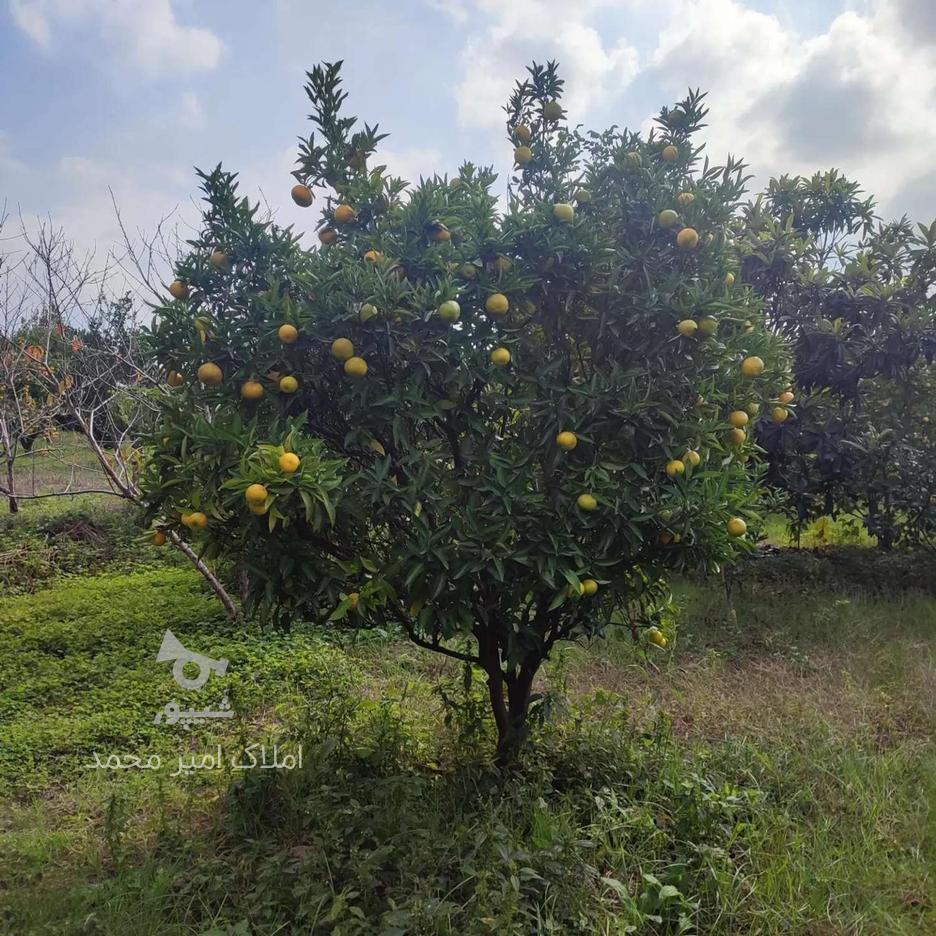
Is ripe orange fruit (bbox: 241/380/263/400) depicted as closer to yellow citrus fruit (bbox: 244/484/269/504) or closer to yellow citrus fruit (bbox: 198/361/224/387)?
→ yellow citrus fruit (bbox: 198/361/224/387)

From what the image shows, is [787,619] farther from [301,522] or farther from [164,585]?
[164,585]

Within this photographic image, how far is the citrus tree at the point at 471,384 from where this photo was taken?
208 cm

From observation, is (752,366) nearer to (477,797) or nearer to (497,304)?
(497,304)

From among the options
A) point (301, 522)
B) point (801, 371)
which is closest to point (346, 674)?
point (301, 522)

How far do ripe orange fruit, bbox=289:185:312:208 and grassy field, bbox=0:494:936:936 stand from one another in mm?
1839

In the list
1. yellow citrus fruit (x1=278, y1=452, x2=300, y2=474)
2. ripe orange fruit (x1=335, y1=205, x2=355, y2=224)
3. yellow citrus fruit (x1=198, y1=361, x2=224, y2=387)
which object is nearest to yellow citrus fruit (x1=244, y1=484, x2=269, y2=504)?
yellow citrus fruit (x1=278, y1=452, x2=300, y2=474)

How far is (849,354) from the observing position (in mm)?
5066

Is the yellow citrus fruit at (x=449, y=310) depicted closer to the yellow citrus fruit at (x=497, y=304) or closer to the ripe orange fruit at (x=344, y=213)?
the yellow citrus fruit at (x=497, y=304)

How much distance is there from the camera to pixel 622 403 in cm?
216

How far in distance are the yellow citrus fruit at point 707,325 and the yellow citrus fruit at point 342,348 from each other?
1022mm

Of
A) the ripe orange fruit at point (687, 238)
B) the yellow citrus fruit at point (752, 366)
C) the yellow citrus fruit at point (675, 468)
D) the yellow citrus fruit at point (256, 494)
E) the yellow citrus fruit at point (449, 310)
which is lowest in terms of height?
the yellow citrus fruit at point (256, 494)

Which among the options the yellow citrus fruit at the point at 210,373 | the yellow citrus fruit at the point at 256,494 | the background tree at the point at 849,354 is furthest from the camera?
the background tree at the point at 849,354

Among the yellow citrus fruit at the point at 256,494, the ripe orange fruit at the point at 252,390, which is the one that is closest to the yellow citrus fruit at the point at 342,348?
the ripe orange fruit at the point at 252,390

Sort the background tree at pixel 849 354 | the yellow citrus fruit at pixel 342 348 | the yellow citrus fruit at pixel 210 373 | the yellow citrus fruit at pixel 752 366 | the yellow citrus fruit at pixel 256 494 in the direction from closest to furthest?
the yellow citrus fruit at pixel 256 494, the yellow citrus fruit at pixel 342 348, the yellow citrus fruit at pixel 210 373, the yellow citrus fruit at pixel 752 366, the background tree at pixel 849 354
